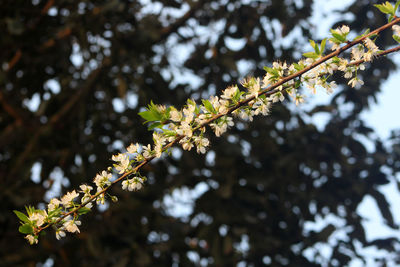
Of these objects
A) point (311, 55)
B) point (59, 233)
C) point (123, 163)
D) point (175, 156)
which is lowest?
point (175, 156)

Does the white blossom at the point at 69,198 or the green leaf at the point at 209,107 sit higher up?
the green leaf at the point at 209,107

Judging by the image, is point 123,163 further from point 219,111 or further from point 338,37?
point 338,37

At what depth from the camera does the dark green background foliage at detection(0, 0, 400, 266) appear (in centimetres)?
268

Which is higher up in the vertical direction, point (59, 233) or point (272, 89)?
point (272, 89)

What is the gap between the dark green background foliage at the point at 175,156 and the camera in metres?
2.68

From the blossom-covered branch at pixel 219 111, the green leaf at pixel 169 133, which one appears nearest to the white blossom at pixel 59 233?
the blossom-covered branch at pixel 219 111

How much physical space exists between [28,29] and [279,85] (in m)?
2.35

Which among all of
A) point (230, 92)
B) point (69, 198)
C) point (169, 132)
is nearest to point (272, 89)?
point (230, 92)

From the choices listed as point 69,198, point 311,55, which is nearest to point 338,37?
point 311,55

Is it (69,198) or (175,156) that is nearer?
(69,198)

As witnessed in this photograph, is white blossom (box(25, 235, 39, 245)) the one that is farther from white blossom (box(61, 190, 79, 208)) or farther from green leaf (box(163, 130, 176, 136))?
green leaf (box(163, 130, 176, 136))

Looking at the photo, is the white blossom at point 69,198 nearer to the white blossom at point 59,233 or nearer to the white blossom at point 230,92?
the white blossom at point 59,233

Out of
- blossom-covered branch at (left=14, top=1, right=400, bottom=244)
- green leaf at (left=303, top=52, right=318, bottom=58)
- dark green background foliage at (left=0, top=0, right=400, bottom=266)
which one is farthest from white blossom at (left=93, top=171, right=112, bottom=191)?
dark green background foliage at (left=0, top=0, right=400, bottom=266)

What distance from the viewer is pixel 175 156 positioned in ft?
9.82
